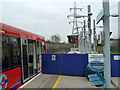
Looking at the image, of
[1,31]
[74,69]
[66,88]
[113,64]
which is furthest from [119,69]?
[1,31]

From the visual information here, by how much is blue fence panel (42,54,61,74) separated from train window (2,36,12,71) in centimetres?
391

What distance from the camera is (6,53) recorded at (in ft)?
15.9

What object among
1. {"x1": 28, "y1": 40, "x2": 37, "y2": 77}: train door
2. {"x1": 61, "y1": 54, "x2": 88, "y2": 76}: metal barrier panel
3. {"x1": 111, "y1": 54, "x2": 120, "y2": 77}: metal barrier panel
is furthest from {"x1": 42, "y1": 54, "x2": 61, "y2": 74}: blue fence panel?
{"x1": 111, "y1": 54, "x2": 120, "y2": 77}: metal barrier panel

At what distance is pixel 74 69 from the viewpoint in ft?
26.9

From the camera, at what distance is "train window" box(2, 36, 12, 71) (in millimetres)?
4663

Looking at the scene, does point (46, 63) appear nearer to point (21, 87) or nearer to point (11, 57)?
point (21, 87)

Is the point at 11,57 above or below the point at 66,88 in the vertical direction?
above

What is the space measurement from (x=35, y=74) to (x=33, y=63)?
726mm

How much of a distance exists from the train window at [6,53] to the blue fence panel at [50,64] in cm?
391

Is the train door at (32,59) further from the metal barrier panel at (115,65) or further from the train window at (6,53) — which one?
the metal barrier panel at (115,65)

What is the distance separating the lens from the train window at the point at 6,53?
4663 mm

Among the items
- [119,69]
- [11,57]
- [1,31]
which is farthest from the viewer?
[119,69]

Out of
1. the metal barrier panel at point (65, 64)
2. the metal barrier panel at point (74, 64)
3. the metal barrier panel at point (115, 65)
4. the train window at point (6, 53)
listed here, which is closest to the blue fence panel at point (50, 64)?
the metal barrier panel at point (65, 64)

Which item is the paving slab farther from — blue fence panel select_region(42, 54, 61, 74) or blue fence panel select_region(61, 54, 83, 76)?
blue fence panel select_region(42, 54, 61, 74)
